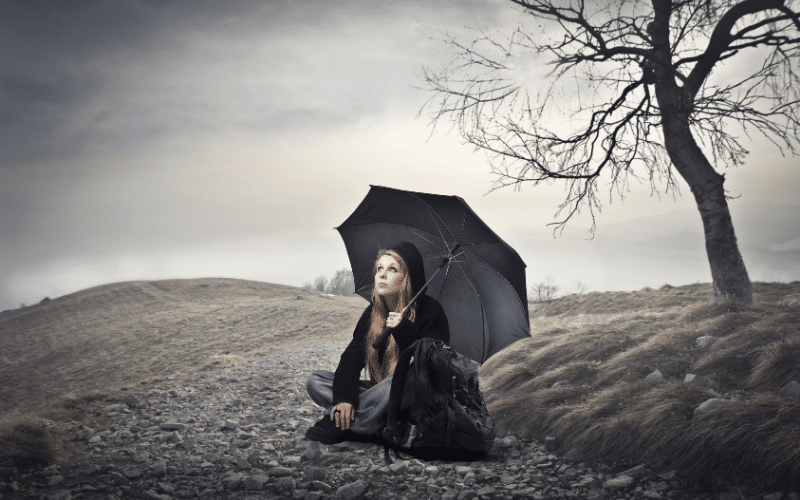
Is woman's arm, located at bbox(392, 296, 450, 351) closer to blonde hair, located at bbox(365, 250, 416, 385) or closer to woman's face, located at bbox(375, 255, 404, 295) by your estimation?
blonde hair, located at bbox(365, 250, 416, 385)

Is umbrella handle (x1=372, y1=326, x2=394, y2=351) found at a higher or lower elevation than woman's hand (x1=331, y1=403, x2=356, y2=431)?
higher

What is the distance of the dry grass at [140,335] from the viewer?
14.7 m

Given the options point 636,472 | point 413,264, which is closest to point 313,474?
point 413,264

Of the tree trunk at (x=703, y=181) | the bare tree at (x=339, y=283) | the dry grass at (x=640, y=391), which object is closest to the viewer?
the dry grass at (x=640, y=391)

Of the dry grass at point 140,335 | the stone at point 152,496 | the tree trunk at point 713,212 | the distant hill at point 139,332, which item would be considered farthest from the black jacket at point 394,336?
the tree trunk at point 713,212

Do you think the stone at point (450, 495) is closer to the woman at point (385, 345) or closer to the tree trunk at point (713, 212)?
the woman at point (385, 345)

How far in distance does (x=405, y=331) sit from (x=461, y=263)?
1.00m

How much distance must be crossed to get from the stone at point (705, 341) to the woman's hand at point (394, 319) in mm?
5283

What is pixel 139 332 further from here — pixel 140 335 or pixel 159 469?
pixel 159 469

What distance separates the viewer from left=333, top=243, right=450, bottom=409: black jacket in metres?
3.93

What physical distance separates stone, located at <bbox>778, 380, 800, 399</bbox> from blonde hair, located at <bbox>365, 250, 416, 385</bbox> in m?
4.17

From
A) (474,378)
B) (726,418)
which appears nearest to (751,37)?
(726,418)

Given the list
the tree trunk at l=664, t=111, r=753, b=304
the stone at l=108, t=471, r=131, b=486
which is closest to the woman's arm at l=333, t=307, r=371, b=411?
the stone at l=108, t=471, r=131, b=486

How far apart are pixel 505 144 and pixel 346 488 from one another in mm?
6325
